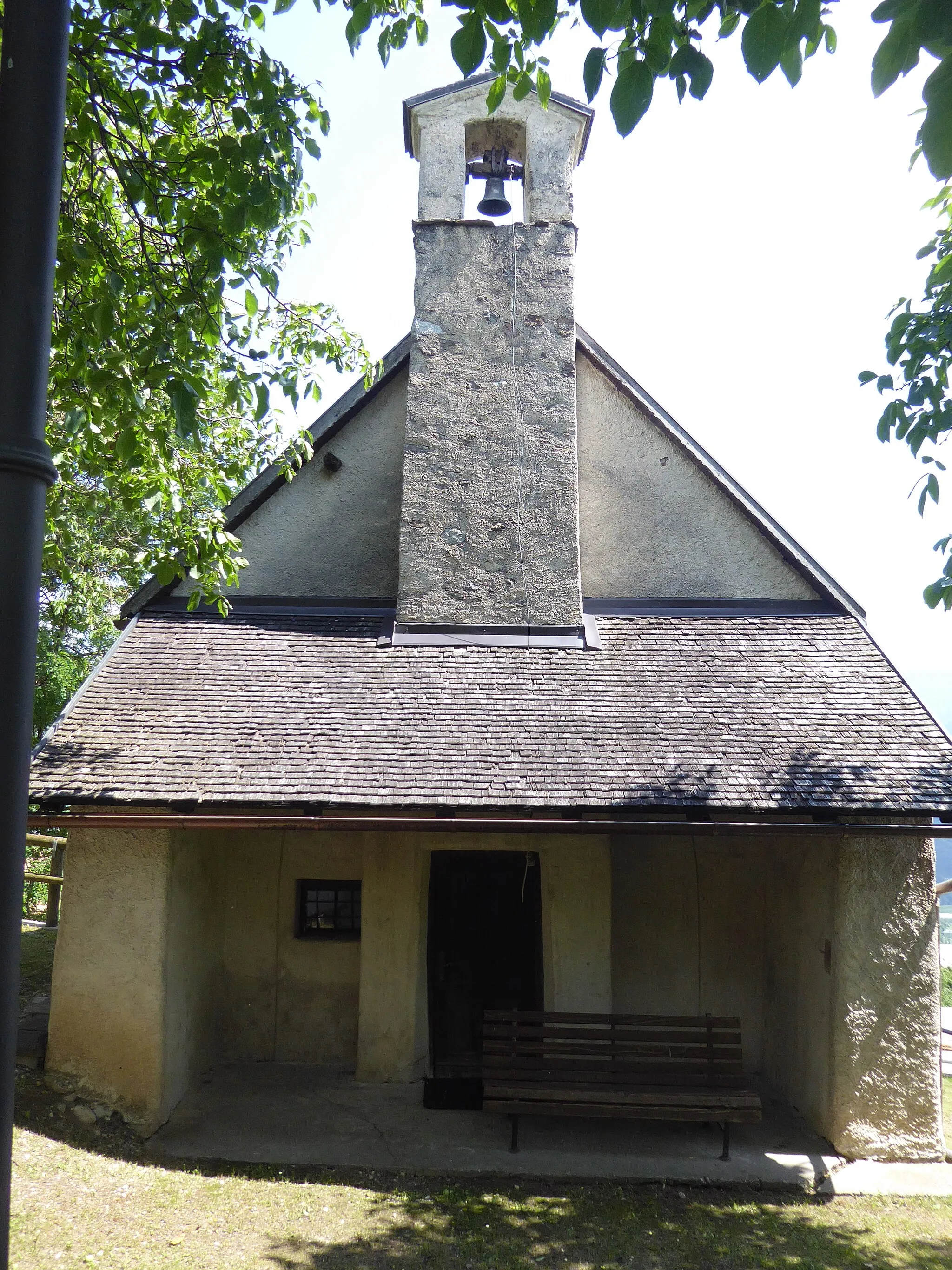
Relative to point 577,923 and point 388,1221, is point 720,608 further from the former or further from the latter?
point 388,1221

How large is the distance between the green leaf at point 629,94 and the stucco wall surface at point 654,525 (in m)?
6.85

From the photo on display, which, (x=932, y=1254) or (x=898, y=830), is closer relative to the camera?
(x=932, y=1254)

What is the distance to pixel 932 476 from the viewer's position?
5359 millimetres

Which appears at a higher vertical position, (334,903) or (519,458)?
(519,458)

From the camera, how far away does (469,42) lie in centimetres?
317

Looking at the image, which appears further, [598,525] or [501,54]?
[598,525]

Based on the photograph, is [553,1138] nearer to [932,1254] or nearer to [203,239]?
[932,1254]

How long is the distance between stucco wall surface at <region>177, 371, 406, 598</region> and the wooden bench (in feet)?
14.8

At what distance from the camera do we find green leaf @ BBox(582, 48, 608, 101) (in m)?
2.96

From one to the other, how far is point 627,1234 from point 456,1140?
5.68ft

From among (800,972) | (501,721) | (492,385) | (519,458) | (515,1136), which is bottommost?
(515,1136)

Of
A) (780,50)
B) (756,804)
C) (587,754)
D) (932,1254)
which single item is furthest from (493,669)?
(780,50)

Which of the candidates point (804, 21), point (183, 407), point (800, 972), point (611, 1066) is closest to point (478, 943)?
point (611, 1066)

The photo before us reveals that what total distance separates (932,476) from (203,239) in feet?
15.1
